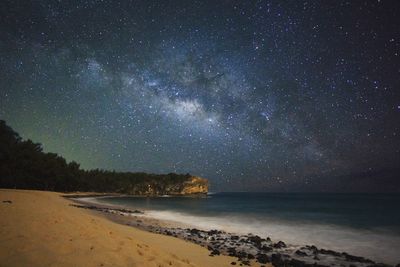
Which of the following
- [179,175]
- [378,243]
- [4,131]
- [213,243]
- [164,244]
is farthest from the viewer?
[179,175]

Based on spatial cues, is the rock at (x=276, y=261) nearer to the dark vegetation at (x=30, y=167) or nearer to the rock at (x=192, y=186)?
the dark vegetation at (x=30, y=167)

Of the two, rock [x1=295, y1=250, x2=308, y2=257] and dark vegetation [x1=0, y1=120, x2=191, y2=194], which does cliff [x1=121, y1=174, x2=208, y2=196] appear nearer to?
dark vegetation [x1=0, y1=120, x2=191, y2=194]

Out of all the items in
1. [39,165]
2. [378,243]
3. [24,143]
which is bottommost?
[378,243]

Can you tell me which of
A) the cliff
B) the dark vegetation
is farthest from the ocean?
the cliff

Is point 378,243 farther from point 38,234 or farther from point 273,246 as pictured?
point 38,234

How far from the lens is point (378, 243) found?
24484mm

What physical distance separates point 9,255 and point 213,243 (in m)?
11.8

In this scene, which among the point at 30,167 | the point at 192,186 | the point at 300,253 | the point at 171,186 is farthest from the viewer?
the point at 192,186

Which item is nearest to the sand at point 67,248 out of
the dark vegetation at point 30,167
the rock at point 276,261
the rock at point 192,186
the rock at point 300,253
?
the rock at point 276,261

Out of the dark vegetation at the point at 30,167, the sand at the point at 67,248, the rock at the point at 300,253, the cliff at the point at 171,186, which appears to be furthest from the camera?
the cliff at the point at 171,186

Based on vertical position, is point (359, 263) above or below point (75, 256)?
below

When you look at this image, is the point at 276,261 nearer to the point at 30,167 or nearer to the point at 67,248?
the point at 67,248

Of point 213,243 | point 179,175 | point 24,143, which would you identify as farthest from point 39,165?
point 179,175

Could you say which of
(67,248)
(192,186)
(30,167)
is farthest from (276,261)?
(192,186)
